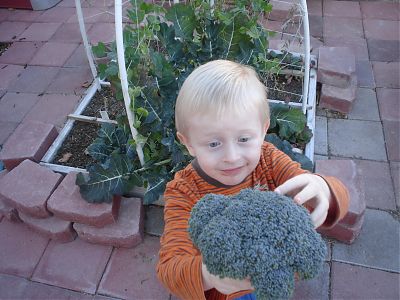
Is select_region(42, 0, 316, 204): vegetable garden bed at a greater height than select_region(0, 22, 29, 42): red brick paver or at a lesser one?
greater

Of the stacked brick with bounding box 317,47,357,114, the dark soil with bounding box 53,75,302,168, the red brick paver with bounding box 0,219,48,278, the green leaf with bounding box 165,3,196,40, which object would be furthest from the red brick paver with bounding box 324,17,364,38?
the red brick paver with bounding box 0,219,48,278

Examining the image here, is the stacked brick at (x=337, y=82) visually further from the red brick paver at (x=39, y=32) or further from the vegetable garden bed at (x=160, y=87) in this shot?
the red brick paver at (x=39, y=32)

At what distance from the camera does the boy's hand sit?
1.01 m

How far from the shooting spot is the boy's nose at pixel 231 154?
1057mm

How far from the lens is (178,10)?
210cm

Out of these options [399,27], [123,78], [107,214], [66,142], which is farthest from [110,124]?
[399,27]

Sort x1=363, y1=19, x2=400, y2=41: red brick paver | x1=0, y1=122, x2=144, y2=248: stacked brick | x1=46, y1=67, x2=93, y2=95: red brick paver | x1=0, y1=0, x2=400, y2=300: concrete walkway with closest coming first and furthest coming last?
x1=0, y1=0, x2=400, y2=300: concrete walkway → x1=0, y1=122, x2=144, y2=248: stacked brick → x1=46, y1=67, x2=93, y2=95: red brick paver → x1=363, y1=19, x2=400, y2=41: red brick paver

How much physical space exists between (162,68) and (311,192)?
125cm

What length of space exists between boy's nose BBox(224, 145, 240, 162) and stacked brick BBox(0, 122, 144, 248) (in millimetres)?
1139

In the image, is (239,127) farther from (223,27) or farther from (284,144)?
(223,27)

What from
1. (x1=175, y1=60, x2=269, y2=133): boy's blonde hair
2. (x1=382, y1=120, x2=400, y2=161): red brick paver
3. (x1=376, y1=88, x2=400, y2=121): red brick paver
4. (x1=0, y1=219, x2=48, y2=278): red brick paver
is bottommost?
(x1=0, y1=219, x2=48, y2=278): red brick paver

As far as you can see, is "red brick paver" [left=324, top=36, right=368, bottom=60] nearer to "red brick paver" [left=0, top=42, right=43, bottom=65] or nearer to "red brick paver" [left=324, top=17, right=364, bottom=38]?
"red brick paver" [left=324, top=17, right=364, bottom=38]

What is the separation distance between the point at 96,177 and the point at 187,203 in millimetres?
934

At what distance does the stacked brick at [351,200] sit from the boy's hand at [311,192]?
908 mm
